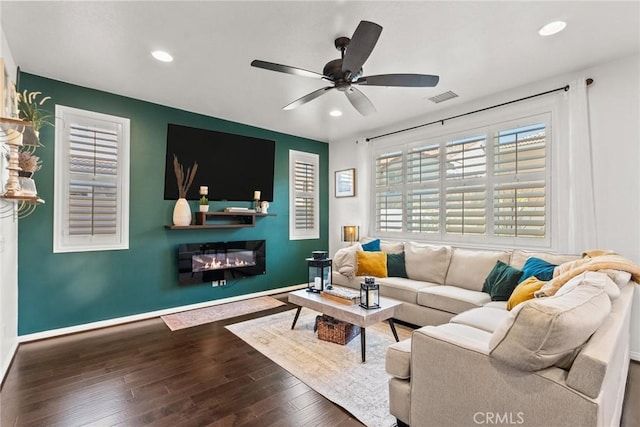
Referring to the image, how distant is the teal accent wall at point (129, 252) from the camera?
10.5 feet

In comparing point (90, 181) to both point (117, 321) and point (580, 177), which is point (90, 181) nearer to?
point (117, 321)

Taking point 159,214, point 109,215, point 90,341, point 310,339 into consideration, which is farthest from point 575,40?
point 90,341

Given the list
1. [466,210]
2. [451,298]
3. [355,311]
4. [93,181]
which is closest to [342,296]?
[355,311]

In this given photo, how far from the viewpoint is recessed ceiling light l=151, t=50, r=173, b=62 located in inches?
107

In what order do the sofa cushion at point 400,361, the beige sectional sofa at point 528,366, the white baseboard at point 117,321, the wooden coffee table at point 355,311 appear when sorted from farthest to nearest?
the white baseboard at point 117,321
the wooden coffee table at point 355,311
the sofa cushion at point 400,361
the beige sectional sofa at point 528,366

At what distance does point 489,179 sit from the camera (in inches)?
149

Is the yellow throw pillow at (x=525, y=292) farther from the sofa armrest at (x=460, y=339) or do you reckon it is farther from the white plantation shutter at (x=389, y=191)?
the white plantation shutter at (x=389, y=191)

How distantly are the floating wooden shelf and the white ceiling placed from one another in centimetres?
155

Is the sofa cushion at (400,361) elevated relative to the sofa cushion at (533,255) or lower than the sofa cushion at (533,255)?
lower

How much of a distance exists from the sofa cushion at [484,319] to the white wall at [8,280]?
356 centimetres

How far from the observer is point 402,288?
3.63m

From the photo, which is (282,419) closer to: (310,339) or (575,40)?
(310,339)

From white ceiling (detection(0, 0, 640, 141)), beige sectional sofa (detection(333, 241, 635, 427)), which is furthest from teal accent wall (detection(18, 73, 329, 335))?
beige sectional sofa (detection(333, 241, 635, 427))

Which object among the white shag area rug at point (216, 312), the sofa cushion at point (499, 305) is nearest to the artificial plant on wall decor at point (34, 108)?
the white shag area rug at point (216, 312)
